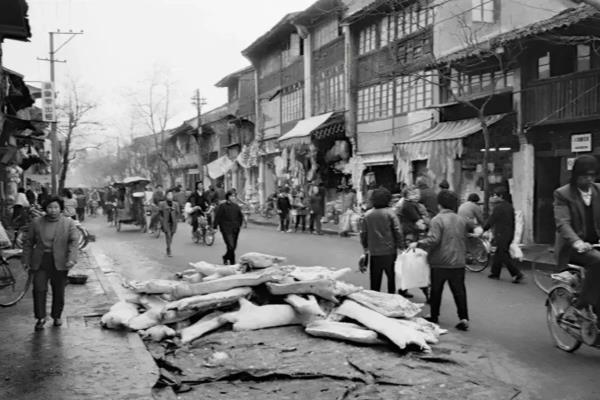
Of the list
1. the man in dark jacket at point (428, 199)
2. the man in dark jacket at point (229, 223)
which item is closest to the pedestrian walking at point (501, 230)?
the man in dark jacket at point (428, 199)

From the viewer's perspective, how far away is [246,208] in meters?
34.6

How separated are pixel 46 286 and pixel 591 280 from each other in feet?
20.0

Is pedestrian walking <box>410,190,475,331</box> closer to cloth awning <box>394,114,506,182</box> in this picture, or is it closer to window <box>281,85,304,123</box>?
cloth awning <box>394,114,506,182</box>

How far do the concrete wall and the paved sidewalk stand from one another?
14.3 metres

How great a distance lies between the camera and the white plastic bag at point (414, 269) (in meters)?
8.55

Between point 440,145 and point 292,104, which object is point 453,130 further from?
point 292,104

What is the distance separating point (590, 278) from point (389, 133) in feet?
64.6

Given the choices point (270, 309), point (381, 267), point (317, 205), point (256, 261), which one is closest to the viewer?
point (270, 309)

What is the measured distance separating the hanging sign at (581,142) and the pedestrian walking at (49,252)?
12984 mm

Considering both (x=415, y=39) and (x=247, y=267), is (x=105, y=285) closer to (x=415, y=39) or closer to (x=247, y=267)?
(x=247, y=267)

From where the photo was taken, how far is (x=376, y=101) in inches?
1038

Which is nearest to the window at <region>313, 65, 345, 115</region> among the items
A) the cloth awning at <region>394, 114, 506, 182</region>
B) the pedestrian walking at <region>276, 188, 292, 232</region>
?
the pedestrian walking at <region>276, 188, 292, 232</region>

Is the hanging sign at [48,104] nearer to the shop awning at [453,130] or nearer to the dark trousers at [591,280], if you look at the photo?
the shop awning at [453,130]

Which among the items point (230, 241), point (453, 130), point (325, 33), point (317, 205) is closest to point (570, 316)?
point (230, 241)
